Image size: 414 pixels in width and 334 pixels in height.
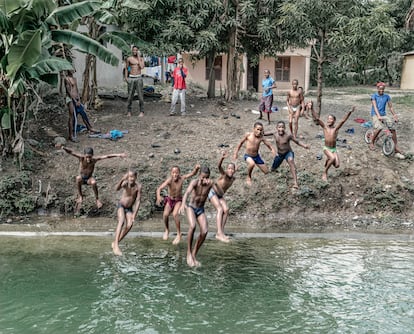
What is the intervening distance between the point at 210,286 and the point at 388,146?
Answer: 818 centimetres

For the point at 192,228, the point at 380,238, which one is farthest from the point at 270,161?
the point at 192,228

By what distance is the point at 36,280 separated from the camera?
10820 millimetres

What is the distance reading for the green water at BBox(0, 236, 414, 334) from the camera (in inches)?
364

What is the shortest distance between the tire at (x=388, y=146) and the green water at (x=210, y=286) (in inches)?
147

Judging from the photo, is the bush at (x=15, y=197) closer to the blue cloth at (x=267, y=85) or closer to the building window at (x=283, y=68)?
the blue cloth at (x=267, y=85)

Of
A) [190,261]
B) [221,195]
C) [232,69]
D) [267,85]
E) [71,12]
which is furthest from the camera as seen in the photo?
[232,69]

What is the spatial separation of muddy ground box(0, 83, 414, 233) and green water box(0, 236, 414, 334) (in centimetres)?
142

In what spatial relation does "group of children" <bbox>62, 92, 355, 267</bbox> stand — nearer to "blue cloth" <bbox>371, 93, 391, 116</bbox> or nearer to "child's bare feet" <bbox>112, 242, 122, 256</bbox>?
"child's bare feet" <bbox>112, 242, 122, 256</bbox>

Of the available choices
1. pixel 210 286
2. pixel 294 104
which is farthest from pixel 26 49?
pixel 294 104

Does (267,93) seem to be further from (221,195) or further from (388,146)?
(221,195)

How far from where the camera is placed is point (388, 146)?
16.5 meters

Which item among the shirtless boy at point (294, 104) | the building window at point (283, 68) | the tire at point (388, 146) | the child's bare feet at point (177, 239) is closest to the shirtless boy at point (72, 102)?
the shirtless boy at point (294, 104)

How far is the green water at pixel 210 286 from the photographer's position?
30.3 ft

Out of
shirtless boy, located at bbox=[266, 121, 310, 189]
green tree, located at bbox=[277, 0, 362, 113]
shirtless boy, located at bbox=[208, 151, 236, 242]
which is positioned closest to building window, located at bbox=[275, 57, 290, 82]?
green tree, located at bbox=[277, 0, 362, 113]
